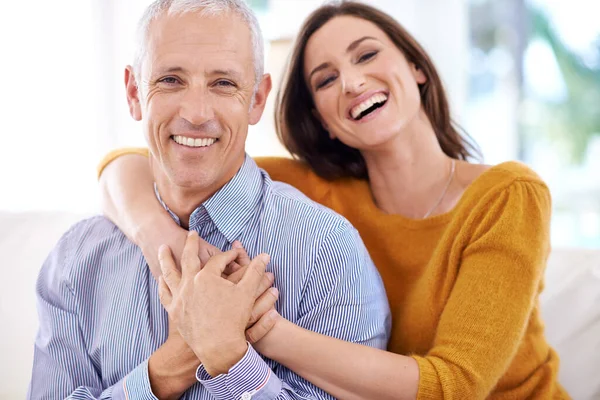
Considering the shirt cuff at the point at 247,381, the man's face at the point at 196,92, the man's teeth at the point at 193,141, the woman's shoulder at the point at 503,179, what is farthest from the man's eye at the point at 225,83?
the woman's shoulder at the point at 503,179

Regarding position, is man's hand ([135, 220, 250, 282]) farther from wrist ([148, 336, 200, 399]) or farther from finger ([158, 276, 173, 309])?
wrist ([148, 336, 200, 399])

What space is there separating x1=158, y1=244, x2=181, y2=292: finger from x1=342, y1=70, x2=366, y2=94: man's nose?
2.20 feet

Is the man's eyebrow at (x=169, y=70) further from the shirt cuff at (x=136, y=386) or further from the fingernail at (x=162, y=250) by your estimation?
the shirt cuff at (x=136, y=386)

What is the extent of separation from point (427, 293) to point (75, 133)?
8.07ft

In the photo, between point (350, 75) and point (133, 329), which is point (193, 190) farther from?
point (350, 75)

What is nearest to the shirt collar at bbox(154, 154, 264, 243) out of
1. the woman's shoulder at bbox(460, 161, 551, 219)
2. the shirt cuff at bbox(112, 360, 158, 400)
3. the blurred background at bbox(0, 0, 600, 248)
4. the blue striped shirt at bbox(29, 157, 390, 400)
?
the blue striped shirt at bbox(29, 157, 390, 400)

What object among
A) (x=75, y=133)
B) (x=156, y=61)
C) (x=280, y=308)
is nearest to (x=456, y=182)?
(x=280, y=308)

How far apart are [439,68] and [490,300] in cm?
197

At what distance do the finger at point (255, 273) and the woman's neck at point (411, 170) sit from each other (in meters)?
0.62

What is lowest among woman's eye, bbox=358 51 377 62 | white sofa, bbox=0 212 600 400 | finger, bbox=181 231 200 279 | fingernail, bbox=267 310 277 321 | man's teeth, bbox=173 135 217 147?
white sofa, bbox=0 212 600 400

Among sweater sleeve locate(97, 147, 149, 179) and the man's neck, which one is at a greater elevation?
the man's neck

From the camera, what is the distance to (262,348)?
1.34 metres

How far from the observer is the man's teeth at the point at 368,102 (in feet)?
5.87

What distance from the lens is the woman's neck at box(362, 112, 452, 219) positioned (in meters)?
1.85
